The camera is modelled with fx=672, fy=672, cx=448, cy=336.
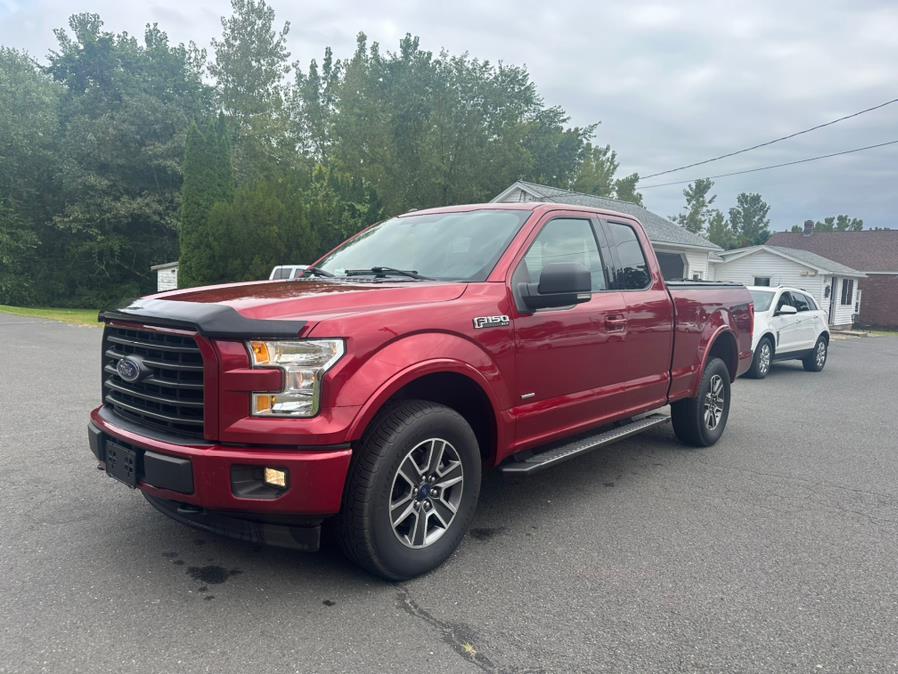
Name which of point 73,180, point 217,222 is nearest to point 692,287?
point 217,222

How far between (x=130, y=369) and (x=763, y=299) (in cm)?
1210

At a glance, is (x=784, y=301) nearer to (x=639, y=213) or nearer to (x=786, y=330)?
(x=786, y=330)

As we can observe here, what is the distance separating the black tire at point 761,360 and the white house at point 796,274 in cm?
2048

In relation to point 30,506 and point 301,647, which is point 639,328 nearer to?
point 301,647

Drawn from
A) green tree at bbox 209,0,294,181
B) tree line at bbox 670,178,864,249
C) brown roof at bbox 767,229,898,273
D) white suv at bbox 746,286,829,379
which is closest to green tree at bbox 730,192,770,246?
tree line at bbox 670,178,864,249

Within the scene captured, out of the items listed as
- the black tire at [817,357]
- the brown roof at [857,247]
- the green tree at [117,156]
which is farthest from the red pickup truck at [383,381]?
the brown roof at [857,247]

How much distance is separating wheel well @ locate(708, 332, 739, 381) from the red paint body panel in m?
0.94

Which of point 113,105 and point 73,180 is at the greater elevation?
point 113,105

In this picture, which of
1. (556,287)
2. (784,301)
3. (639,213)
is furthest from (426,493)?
(639,213)

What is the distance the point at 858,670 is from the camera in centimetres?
271

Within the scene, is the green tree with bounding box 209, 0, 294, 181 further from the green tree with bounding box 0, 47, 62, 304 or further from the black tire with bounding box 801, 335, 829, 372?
the black tire with bounding box 801, 335, 829, 372

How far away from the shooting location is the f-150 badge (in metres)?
3.69

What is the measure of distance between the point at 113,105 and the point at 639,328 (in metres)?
35.7

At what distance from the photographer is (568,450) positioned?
14.2 ft
